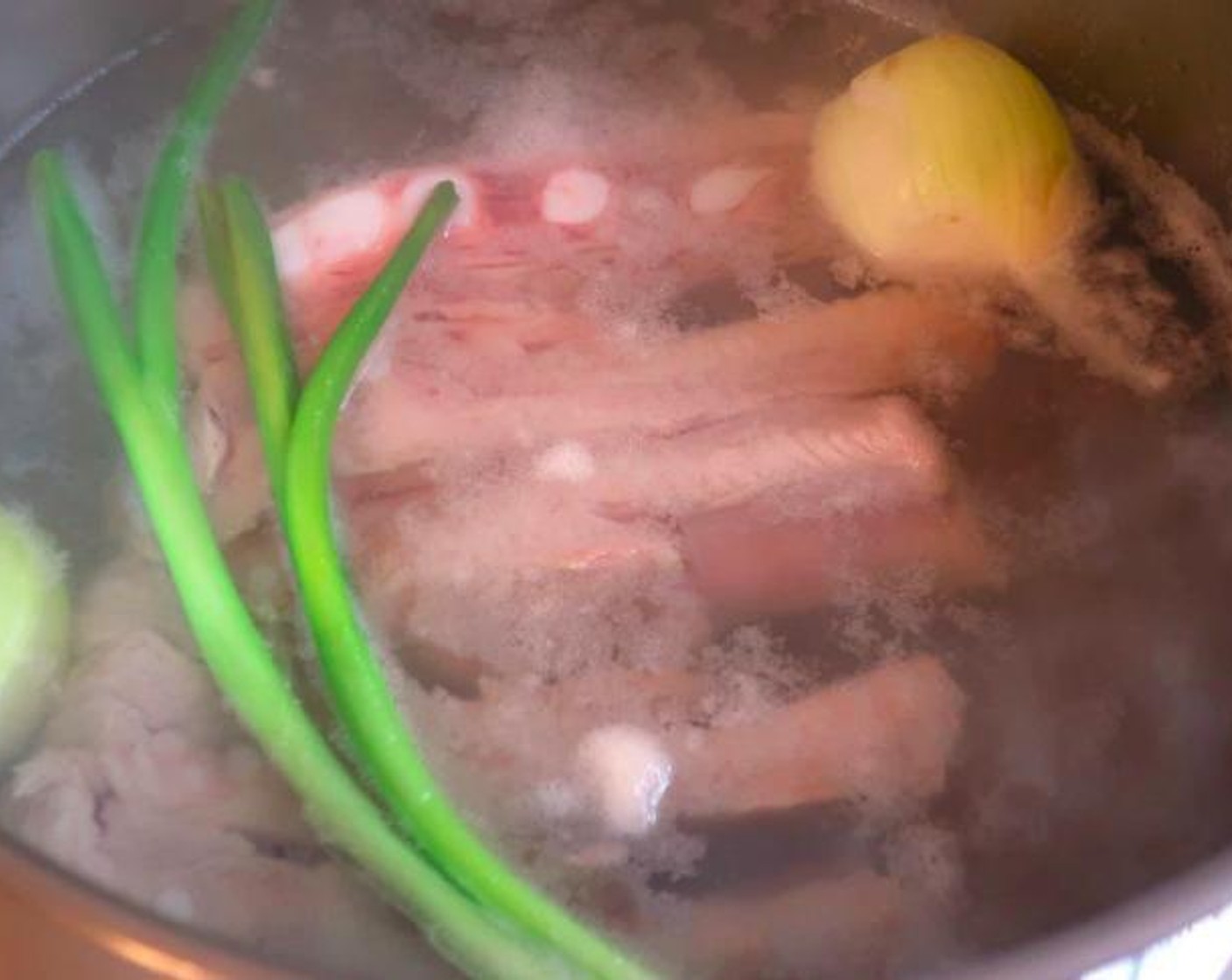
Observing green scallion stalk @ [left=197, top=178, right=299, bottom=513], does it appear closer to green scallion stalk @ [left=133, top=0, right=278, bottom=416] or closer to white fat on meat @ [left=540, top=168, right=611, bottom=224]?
green scallion stalk @ [left=133, top=0, right=278, bottom=416]

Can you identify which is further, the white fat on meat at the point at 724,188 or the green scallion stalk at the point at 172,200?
the white fat on meat at the point at 724,188

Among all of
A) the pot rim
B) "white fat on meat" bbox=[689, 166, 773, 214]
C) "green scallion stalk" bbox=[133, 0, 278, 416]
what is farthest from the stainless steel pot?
the pot rim

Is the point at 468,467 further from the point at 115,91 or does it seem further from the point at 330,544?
the point at 115,91

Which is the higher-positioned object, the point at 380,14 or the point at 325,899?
the point at 380,14

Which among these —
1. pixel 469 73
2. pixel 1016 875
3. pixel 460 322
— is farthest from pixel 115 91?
pixel 1016 875

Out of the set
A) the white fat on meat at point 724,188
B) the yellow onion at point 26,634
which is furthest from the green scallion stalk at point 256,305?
the white fat on meat at point 724,188

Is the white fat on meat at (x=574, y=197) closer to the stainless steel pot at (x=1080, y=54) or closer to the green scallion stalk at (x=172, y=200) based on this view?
the green scallion stalk at (x=172, y=200)
